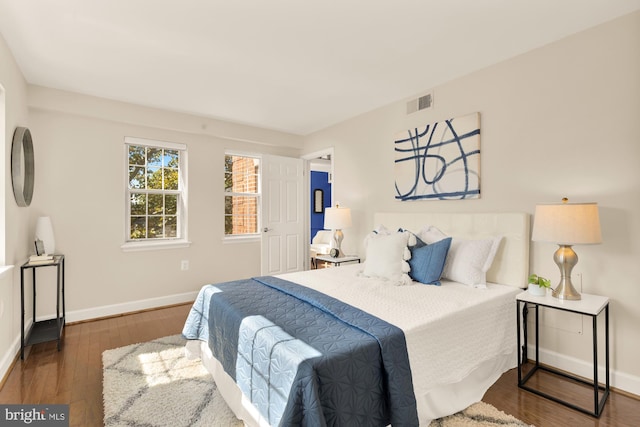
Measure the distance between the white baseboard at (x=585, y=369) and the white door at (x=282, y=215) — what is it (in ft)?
10.7

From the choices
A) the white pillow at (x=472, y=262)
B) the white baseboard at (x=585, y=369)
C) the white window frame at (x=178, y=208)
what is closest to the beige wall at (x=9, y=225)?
the white window frame at (x=178, y=208)

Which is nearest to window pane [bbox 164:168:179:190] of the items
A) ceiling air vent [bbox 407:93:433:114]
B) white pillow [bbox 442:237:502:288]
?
ceiling air vent [bbox 407:93:433:114]

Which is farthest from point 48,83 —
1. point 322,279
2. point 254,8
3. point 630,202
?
point 630,202

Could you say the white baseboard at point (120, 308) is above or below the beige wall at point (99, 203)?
below

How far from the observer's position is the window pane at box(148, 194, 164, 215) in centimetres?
410

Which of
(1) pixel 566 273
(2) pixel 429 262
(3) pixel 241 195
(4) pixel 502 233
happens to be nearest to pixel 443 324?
(2) pixel 429 262

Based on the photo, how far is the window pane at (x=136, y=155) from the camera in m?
3.96

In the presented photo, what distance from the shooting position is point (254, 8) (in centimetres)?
203

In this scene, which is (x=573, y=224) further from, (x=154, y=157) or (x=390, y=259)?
(x=154, y=157)

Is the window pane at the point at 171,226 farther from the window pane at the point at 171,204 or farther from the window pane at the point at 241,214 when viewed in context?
the window pane at the point at 241,214

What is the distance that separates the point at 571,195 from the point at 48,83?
4.80m

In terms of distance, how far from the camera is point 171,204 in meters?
4.26

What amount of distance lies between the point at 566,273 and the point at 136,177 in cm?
445

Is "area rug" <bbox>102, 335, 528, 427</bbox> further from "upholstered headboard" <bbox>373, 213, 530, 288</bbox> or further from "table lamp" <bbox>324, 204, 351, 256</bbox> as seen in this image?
"table lamp" <bbox>324, 204, 351, 256</bbox>
